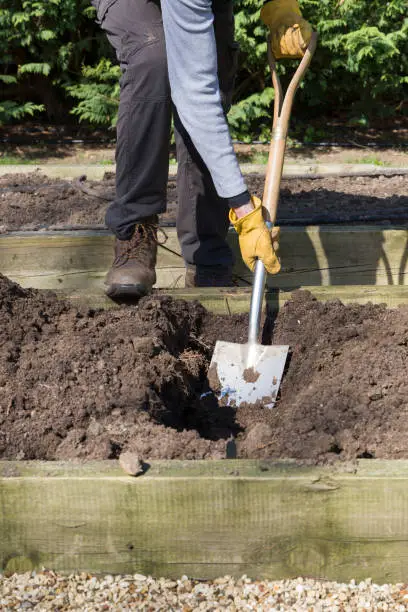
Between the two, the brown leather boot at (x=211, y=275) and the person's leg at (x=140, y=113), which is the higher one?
Answer: the person's leg at (x=140, y=113)

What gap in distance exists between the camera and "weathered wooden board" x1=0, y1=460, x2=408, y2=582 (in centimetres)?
183

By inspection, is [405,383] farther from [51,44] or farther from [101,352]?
[51,44]

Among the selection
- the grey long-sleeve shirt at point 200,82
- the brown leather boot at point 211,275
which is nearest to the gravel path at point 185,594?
the grey long-sleeve shirt at point 200,82

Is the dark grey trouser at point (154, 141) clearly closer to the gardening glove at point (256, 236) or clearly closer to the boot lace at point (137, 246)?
the boot lace at point (137, 246)

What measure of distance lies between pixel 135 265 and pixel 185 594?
4.91 feet

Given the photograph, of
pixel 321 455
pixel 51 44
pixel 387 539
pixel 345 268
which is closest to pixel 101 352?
pixel 321 455

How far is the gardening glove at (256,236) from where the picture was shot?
2.67 m

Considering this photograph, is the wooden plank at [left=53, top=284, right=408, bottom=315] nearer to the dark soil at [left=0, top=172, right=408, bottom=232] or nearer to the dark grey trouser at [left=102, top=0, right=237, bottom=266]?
the dark grey trouser at [left=102, top=0, right=237, bottom=266]

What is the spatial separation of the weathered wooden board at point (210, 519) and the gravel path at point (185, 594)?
25 mm

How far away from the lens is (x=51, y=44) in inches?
307

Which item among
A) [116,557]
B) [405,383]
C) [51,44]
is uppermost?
[51,44]

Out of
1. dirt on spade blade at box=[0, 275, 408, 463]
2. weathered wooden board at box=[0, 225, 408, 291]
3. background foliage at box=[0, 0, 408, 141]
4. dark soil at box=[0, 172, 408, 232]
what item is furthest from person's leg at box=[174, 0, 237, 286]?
background foliage at box=[0, 0, 408, 141]

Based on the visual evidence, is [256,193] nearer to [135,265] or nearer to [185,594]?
[135,265]

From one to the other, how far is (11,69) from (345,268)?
6.08m
